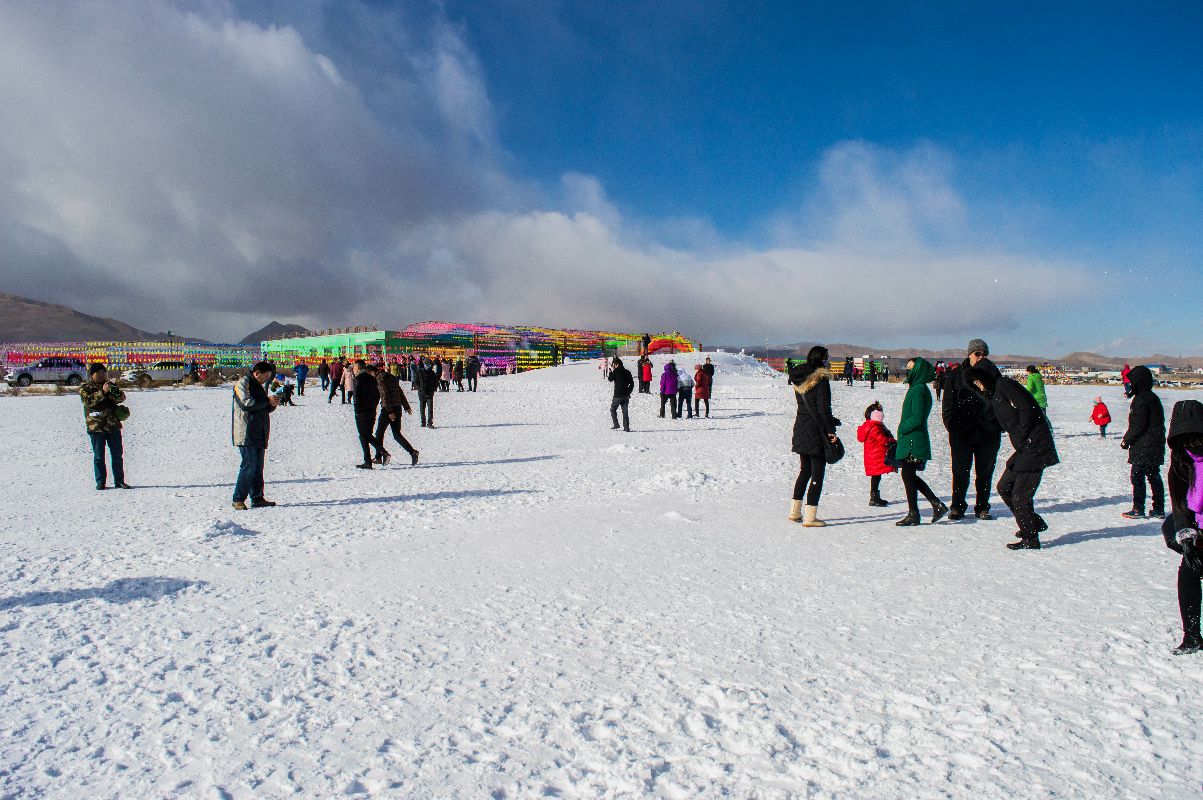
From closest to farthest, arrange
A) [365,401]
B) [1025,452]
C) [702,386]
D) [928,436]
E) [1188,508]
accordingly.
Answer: [1188,508], [1025,452], [928,436], [365,401], [702,386]

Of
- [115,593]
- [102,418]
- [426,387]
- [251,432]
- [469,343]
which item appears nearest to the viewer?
[115,593]

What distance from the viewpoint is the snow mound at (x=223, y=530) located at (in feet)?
20.0

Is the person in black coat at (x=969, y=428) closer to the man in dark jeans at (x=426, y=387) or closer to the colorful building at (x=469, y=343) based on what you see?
the man in dark jeans at (x=426, y=387)

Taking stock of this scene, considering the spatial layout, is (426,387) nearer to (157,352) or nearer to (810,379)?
(810,379)

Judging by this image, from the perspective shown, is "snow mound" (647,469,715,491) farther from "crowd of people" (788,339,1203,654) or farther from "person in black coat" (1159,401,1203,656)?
"person in black coat" (1159,401,1203,656)

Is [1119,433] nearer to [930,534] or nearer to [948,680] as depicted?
[930,534]

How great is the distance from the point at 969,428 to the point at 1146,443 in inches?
74.3

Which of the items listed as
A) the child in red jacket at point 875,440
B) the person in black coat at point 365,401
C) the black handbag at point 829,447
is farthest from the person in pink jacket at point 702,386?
the black handbag at point 829,447

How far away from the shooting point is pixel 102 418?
838 centimetres

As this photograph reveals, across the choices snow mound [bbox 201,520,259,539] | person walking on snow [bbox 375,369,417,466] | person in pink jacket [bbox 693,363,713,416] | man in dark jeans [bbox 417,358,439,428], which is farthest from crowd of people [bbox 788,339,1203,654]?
man in dark jeans [bbox 417,358,439,428]

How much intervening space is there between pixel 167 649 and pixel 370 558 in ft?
6.03

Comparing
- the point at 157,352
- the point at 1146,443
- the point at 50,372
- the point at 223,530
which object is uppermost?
the point at 157,352

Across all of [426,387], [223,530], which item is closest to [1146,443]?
[223,530]

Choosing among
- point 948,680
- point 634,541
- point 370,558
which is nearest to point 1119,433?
point 634,541
